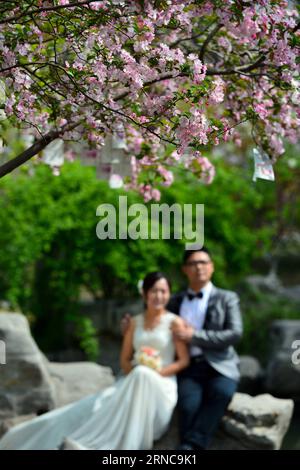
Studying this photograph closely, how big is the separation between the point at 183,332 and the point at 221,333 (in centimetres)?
25

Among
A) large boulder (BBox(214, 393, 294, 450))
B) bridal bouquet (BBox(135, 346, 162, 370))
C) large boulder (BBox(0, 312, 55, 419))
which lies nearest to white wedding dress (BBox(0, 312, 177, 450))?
bridal bouquet (BBox(135, 346, 162, 370))

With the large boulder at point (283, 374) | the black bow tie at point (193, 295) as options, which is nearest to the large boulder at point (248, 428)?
the black bow tie at point (193, 295)

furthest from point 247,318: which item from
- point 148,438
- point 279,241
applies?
point 148,438

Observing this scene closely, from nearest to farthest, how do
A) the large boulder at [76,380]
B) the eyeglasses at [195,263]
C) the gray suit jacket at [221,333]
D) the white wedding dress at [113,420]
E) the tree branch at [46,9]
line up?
the tree branch at [46,9]
the white wedding dress at [113,420]
the gray suit jacket at [221,333]
the eyeglasses at [195,263]
the large boulder at [76,380]

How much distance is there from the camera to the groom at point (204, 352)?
5.67 m

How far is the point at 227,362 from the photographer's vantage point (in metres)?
5.93

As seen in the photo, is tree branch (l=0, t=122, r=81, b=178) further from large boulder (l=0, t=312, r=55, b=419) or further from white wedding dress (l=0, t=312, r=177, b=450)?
large boulder (l=0, t=312, r=55, b=419)

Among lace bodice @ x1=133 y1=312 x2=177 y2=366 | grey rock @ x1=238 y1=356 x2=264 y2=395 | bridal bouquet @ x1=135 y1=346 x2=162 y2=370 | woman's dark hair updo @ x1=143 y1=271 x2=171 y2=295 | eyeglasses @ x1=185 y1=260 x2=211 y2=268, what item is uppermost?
eyeglasses @ x1=185 y1=260 x2=211 y2=268

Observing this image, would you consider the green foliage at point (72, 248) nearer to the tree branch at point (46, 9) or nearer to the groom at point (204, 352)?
the groom at point (204, 352)

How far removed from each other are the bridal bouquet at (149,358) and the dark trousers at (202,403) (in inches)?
8.0

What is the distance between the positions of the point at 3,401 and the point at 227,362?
167 cm

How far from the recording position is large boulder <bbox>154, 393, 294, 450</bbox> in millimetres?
5672

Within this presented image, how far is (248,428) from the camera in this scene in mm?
5707

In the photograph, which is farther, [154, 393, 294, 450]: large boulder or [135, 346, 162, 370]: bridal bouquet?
[135, 346, 162, 370]: bridal bouquet
